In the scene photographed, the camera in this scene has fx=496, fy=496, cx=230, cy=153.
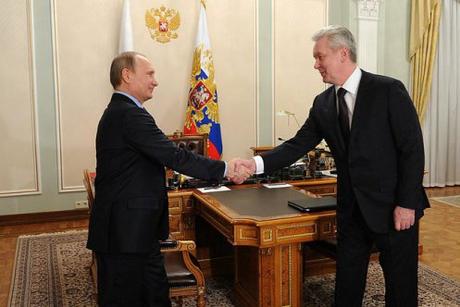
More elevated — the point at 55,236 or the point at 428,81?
the point at 428,81

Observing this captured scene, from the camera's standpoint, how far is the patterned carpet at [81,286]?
10.4ft

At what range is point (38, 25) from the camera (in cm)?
525

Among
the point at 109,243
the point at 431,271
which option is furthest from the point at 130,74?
the point at 431,271

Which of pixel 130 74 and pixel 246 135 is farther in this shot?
pixel 246 135

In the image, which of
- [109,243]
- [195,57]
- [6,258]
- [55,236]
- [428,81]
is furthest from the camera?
[428,81]

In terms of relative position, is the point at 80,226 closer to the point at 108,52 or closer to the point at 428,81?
the point at 108,52

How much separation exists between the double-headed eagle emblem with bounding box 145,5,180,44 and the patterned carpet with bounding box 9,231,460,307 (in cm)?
267

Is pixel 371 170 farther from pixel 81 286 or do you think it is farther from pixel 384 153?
pixel 81 286

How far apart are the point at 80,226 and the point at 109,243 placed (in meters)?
3.31

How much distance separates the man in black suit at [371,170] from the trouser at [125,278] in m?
0.92

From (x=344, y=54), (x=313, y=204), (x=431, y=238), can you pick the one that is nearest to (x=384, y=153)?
(x=344, y=54)

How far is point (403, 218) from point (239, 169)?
904mm

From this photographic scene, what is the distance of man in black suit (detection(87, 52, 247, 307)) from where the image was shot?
2.11 metres

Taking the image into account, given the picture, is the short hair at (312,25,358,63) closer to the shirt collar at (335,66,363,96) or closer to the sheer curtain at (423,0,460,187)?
the shirt collar at (335,66,363,96)
